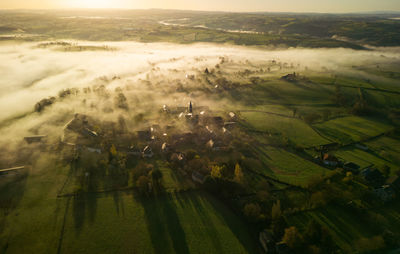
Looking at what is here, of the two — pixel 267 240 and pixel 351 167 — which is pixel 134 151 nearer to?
pixel 267 240

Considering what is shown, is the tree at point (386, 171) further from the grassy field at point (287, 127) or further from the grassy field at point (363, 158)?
the grassy field at point (287, 127)

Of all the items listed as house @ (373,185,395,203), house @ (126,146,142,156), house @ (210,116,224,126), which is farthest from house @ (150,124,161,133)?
house @ (373,185,395,203)

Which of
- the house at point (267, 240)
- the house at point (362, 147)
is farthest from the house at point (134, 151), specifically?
the house at point (362, 147)

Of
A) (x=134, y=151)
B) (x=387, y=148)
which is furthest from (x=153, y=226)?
(x=387, y=148)

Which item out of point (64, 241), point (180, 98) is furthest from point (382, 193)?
point (180, 98)

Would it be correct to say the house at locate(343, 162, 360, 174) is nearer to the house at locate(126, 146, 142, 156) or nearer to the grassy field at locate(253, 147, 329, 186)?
the grassy field at locate(253, 147, 329, 186)

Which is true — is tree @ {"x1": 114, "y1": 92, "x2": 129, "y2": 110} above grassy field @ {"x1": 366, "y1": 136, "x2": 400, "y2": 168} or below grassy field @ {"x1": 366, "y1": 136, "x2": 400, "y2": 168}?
above

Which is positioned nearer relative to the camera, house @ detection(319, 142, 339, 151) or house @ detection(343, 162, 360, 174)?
house @ detection(343, 162, 360, 174)
